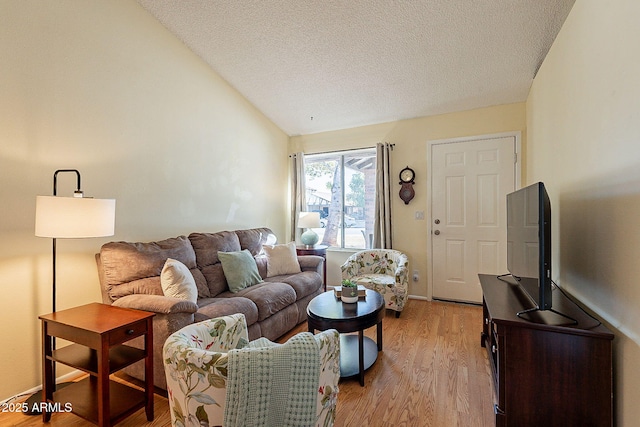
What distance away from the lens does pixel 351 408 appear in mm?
1788

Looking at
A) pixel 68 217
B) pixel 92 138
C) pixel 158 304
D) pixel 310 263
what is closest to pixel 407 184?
pixel 310 263

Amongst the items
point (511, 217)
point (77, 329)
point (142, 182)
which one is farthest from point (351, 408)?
point (142, 182)

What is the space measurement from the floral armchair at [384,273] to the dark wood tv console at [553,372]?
168 centimetres

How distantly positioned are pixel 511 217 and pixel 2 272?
3.41 meters

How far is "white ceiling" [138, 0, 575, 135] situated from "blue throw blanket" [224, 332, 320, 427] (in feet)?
8.25

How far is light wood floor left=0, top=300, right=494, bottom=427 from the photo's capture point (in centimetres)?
169

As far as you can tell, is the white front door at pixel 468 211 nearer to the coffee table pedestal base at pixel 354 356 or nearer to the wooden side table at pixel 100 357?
the coffee table pedestal base at pixel 354 356

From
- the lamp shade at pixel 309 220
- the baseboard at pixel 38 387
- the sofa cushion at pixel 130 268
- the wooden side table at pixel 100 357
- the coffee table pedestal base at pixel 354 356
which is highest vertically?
the lamp shade at pixel 309 220

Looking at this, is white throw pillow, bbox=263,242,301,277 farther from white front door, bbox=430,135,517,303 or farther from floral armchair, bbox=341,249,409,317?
white front door, bbox=430,135,517,303

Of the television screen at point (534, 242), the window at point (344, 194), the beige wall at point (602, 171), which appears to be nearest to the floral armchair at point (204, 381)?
the television screen at point (534, 242)

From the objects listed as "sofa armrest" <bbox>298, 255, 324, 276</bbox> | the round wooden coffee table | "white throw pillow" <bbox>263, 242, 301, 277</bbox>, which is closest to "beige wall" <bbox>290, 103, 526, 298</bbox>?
"sofa armrest" <bbox>298, 255, 324, 276</bbox>

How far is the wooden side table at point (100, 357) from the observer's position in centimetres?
152

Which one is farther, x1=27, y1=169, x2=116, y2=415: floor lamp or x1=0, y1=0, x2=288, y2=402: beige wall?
x1=0, y1=0, x2=288, y2=402: beige wall

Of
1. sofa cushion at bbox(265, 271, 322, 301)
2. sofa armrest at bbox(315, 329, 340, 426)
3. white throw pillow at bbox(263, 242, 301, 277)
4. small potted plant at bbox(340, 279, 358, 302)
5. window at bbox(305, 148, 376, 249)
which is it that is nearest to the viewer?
sofa armrest at bbox(315, 329, 340, 426)
